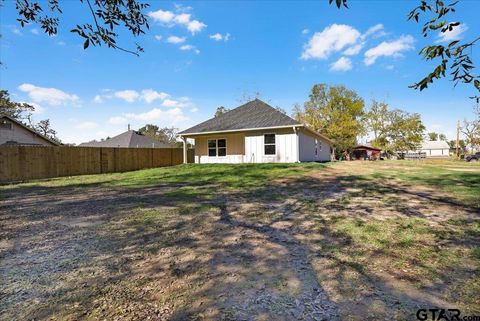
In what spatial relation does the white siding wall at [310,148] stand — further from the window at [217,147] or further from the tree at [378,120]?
the tree at [378,120]

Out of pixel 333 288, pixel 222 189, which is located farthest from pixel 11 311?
pixel 222 189

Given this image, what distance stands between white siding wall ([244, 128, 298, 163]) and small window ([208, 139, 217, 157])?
2.73m

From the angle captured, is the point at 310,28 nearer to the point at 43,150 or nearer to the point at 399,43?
the point at 399,43

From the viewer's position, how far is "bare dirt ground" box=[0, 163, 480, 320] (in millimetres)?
2008

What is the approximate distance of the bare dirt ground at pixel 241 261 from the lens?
→ 201 centimetres

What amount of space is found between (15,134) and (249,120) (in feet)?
53.7

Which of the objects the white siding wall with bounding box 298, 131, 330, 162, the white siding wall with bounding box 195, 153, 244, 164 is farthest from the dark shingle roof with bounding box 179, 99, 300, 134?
the white siding wall with bounding box 195, 153, 244, 164

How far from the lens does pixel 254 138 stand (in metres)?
16.6

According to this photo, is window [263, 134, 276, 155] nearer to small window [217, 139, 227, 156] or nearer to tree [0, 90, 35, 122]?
small window [217, 139, 227, 156]

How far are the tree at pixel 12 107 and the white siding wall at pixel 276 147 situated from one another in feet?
93.0

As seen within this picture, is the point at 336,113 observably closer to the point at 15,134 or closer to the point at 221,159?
the point at 221,159

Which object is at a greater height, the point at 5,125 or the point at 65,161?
the point at 5,125

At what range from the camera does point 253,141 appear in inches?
654

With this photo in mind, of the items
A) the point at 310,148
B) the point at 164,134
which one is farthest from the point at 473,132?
the point at 164,134
